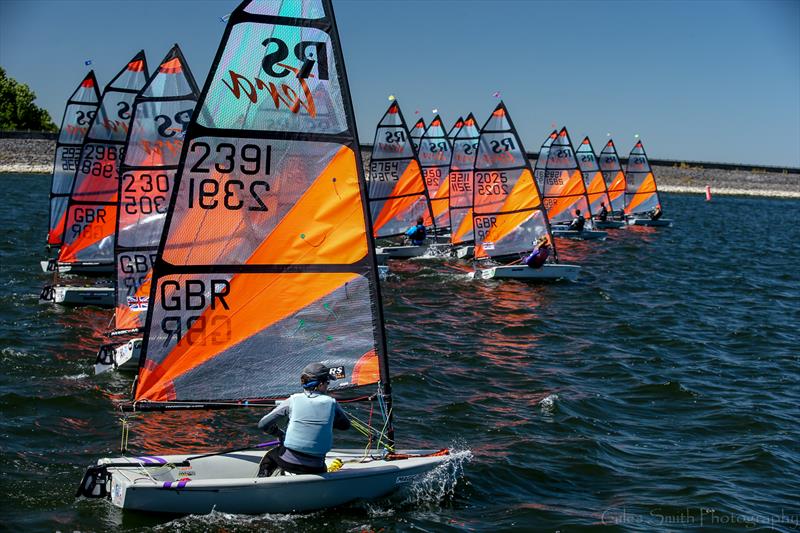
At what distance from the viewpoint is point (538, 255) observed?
81.6 feet

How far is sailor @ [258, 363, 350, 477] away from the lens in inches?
325

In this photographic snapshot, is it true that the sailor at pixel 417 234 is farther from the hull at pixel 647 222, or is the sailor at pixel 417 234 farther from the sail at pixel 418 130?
the hull at pixel 647 222

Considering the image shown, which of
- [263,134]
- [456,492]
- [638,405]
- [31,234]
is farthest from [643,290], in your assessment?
[31,234]

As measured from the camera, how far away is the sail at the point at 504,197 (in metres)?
26.0

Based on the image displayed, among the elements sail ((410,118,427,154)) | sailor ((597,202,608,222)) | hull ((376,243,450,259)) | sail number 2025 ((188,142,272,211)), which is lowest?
hull ((376,243,450,259))

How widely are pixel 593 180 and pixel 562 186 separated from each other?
824 centimetres

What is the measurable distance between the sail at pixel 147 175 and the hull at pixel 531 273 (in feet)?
38.5

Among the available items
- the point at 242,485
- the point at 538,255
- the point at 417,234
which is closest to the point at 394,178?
the point at 417,234

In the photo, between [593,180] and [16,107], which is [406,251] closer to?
[593,180]

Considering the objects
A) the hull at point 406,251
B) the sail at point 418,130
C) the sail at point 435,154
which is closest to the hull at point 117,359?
the hull at point 406,251

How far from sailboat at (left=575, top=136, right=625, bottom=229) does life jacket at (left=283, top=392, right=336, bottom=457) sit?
38510 mm

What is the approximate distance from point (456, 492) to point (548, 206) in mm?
30340

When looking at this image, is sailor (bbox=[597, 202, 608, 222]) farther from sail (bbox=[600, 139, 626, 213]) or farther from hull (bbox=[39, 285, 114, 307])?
hull (bbox=[39, 285, 114, 307])

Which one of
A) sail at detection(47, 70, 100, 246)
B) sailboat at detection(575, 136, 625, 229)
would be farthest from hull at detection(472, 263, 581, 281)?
sailboat at detection(575, 136, 625, 229)
